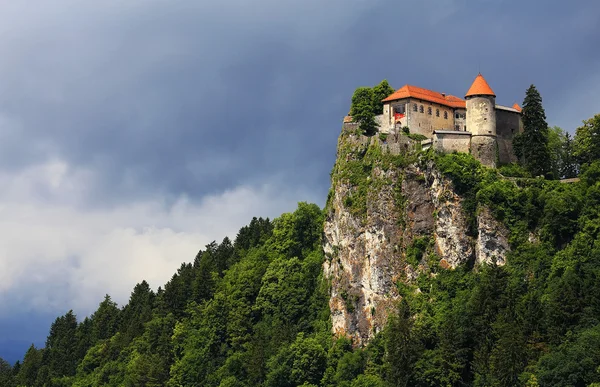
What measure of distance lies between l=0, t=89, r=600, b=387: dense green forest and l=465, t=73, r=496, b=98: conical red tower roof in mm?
7370

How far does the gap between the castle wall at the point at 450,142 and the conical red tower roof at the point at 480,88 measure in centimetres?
481

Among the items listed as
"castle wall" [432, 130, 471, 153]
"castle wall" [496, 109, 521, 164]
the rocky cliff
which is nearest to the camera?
the rocky cliff

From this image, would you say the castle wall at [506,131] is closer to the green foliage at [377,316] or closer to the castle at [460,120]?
the castle at [460,120]

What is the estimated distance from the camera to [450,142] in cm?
10194

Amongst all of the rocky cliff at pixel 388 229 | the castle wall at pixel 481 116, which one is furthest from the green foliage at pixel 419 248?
the castle wall at pixel 481 116

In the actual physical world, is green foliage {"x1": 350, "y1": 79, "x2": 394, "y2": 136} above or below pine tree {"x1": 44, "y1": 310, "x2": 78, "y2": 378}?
above

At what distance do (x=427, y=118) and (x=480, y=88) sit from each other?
266 inches

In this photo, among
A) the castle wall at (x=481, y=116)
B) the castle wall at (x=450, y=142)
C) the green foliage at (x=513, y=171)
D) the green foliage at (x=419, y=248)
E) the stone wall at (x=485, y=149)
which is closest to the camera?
the green foliage at (x=513, y=171)

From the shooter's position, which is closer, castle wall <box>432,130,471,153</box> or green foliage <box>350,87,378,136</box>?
castle wall <box>432,130,471,153</box>

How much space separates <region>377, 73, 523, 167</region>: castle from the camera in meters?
102

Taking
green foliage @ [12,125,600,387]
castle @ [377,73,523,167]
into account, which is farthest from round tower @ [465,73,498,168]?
green foliage @ [12,125,600,387]

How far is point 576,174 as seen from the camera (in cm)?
10619

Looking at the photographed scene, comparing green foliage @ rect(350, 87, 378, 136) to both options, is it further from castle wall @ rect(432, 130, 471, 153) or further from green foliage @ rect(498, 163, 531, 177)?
green foliage @ rect(498, 163, 531, 177)

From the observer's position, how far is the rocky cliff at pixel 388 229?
3839 inches
